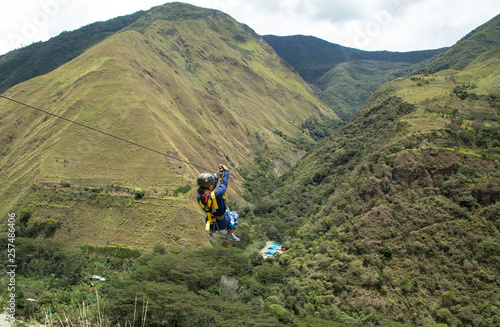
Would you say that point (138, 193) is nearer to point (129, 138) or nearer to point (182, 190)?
point (182, 190)

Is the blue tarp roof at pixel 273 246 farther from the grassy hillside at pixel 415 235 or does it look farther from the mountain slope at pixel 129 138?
the mountain slope at pixel 129 138

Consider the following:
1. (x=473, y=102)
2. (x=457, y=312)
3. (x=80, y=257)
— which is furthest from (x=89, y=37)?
(x=457, y=312)

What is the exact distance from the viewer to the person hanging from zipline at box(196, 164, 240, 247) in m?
9.10

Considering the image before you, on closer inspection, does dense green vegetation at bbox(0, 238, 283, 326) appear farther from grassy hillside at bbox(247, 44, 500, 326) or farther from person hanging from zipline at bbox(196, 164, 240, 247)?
person hanging from zipline at bbox(196, 164, 240, 247)

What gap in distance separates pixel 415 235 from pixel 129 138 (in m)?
42.7

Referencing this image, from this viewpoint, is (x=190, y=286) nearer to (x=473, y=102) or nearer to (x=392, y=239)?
(x=392, y=239)

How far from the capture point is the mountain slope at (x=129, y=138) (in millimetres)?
42562

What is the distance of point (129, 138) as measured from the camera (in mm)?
53781

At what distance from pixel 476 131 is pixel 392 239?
16.6 meters

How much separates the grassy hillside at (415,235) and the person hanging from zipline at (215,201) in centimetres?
1927

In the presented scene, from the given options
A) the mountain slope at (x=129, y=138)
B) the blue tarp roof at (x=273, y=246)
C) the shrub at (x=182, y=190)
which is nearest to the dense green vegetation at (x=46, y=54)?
the mountain slope at (x=129, y=138)

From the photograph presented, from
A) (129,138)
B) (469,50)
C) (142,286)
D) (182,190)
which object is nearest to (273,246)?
(182,190)

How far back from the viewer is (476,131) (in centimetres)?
3678

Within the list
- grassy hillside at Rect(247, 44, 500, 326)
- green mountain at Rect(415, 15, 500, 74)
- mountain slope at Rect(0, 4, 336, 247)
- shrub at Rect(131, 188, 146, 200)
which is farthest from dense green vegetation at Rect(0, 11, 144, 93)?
grassy hillside at Rect(247, 44, 500, 326)
